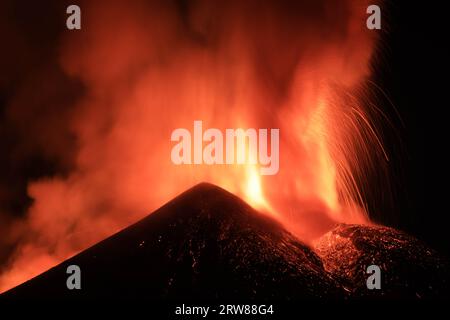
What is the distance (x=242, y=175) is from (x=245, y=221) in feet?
27.6

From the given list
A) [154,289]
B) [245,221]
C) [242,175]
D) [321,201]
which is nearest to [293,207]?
[321,201]

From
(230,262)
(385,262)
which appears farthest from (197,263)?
(385,262)

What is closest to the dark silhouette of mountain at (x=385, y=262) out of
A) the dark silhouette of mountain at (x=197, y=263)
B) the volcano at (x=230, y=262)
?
the volcano at (x=230, y=262)

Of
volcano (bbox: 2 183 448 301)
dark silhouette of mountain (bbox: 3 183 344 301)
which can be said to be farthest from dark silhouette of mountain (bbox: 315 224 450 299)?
dark silhouette of mountain (bbox: 3 183 344 301)

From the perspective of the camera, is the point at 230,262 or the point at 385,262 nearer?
the point at 230,262

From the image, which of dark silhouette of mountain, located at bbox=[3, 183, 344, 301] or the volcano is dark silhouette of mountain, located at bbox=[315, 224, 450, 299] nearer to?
the volcano

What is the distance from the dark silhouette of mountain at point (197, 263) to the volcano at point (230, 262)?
4 cm

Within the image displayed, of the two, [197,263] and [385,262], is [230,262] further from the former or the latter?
[385,262]

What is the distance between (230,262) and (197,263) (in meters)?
1.42

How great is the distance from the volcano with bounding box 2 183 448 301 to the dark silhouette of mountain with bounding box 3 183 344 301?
0.04 metres

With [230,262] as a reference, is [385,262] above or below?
below

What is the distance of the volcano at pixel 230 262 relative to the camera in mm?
17953

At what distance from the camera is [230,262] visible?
763 inches

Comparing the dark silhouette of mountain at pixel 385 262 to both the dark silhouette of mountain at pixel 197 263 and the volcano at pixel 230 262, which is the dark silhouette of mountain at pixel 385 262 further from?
the dark silhouette of mountain at pixel 197 263
